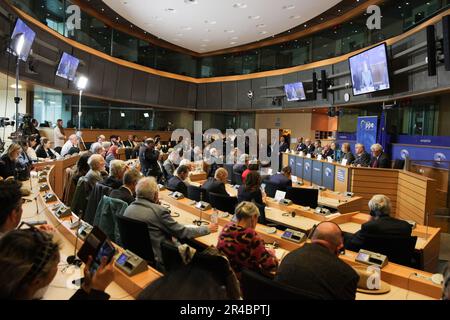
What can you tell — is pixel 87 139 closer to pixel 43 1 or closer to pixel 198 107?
pixel 43 1

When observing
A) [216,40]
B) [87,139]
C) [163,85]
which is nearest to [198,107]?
[163,85]

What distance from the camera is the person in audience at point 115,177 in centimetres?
397

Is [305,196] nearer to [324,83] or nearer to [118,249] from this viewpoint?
[118,249]

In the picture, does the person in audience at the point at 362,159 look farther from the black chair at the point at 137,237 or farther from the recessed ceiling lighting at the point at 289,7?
the black chair at the point at 137,237

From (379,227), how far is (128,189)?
8.51 feet

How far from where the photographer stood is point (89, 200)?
156 inches

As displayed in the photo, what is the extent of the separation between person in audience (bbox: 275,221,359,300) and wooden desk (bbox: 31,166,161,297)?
2.65ft

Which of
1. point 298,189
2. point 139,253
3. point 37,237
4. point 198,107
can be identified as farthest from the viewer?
point 198,107

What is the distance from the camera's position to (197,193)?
16.5ft

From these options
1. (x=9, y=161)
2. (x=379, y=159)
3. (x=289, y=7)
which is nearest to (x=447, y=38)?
(x=379, y=159)

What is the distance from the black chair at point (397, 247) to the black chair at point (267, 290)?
189 cm

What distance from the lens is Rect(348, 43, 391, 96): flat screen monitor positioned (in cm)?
798

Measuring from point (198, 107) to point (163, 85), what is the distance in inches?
89.2

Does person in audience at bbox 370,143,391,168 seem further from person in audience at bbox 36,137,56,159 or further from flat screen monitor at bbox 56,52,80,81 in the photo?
flat screen monitor at bbox 56,52,80,81
